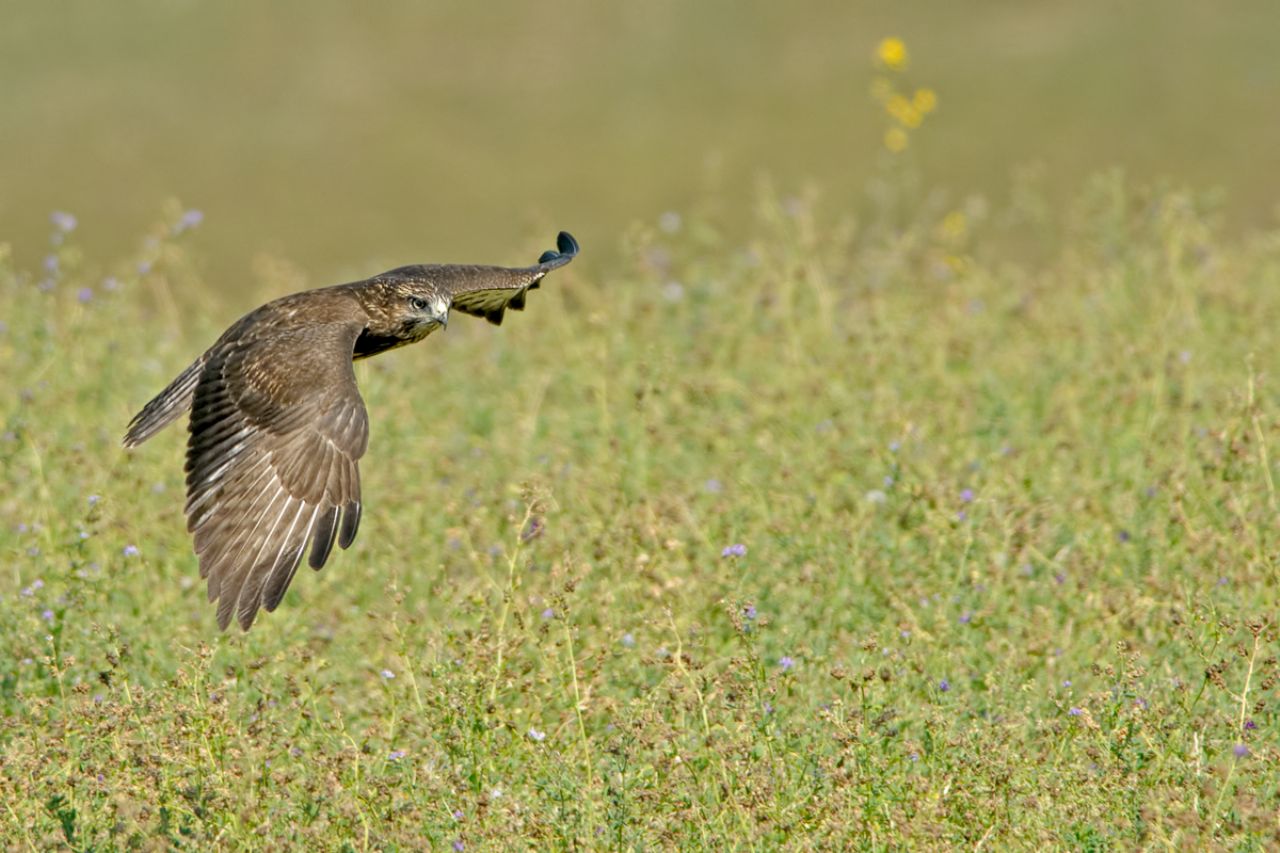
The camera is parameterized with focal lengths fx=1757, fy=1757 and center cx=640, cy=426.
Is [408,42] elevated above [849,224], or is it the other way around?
[849,224]

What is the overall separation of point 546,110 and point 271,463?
26.7m

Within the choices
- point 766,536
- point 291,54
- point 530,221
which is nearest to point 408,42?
point 291,54

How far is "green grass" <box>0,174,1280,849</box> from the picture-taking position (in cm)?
433

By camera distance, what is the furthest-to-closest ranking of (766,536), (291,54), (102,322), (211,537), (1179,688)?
(291,54) → (102,322) → (766,536) → (211,537) → (1179,688)

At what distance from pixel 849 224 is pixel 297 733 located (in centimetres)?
475

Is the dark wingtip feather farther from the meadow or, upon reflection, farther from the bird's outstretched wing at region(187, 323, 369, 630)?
the bird's outstretched wing at region(187, 323, 369, 630)

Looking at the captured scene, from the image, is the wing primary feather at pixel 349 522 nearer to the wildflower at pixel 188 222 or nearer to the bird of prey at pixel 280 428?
the bird of prey at pixel 280 428

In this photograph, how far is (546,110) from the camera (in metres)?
31.6

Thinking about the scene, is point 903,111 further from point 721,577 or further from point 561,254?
point 721,577

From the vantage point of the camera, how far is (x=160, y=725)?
466 centimetres

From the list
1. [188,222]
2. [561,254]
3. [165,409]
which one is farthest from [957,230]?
[165,409]

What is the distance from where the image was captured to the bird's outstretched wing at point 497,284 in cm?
739

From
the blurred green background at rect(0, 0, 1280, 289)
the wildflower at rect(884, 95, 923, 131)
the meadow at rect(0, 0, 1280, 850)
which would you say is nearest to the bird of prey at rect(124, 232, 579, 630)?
the meadow at rect(0, 0, 1280, 850)

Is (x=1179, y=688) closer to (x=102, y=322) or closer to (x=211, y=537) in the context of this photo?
(x=211, y=537)
